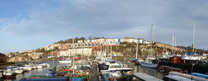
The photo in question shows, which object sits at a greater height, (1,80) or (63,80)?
(63,80)

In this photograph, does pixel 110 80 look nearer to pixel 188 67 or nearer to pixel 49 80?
pixel 49 80

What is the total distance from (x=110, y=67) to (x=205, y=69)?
61.8 feet

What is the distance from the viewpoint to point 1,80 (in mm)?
29969

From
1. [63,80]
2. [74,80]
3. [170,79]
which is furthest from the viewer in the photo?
[170,79]

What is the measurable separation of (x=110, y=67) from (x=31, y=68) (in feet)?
97.0

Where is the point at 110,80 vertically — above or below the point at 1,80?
above

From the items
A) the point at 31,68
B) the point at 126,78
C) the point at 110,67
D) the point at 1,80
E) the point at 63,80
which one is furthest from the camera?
the point at 31,68

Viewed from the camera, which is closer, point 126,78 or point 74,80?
point 74,80

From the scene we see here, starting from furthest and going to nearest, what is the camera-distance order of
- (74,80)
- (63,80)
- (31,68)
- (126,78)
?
(31,68), (126,78), (74,80), (63,80)

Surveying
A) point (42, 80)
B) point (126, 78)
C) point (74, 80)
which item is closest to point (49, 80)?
point (42, 80)


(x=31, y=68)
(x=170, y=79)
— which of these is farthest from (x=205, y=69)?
(x=31, y=68)

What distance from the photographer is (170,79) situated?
22.3m

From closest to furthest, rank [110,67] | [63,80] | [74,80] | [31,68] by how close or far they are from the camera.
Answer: [63,80]
[74,80]
[110,67]
[31,68]

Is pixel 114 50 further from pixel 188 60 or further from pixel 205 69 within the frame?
pixel 205 69
